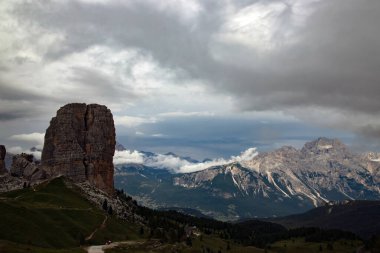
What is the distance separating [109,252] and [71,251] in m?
18.0

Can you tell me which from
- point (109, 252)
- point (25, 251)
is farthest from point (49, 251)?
point (109, 252)

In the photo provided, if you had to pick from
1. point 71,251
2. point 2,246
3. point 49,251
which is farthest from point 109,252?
point 2,246

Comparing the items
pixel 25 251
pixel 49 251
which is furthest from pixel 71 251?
pixel 25 251

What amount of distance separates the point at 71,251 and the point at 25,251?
25246 millimetres

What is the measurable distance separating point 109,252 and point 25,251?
1673 inches

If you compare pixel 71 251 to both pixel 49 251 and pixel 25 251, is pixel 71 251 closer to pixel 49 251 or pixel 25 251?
pixel 49 251

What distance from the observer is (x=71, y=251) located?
187 m

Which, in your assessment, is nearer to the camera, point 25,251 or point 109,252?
point 25,251

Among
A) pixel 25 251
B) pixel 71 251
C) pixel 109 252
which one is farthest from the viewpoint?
pixel 109 252

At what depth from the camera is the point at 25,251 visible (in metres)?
165

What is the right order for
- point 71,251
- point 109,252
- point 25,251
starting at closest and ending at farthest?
point 25,251
point 71,251
point 109,252

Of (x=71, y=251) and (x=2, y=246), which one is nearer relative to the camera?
(x=2, y=246)

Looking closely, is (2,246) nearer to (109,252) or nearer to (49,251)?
(49,251)

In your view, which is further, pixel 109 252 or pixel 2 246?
pixel 109 252
